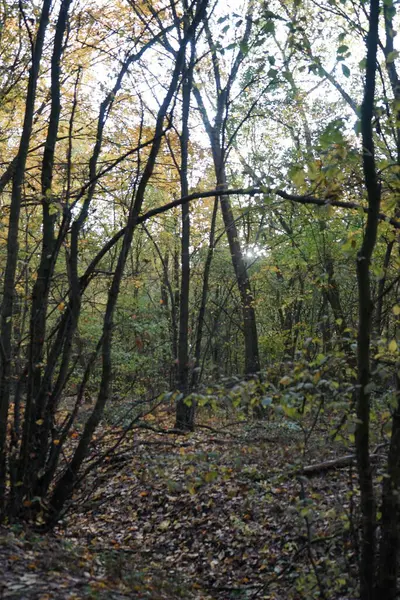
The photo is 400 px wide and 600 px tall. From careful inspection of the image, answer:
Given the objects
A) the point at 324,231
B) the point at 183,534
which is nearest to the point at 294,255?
the point at 324,231

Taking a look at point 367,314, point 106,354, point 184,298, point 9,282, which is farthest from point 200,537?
point 184,298

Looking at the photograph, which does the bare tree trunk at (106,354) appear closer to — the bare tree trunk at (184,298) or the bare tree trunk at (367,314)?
the bare tree trunk at (367,314)

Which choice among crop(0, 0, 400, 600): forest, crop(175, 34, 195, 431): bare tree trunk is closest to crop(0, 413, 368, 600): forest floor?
crop(0, 0, 400, 600): forest

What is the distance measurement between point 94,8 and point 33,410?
286 inches

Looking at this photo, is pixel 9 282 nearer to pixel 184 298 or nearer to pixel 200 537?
pixel 200 537

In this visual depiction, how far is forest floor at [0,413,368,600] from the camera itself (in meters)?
4.31

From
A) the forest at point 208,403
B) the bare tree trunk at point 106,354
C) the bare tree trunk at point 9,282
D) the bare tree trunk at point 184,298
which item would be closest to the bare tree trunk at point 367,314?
the forest at point 208,403

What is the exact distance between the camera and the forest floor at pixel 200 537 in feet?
14.1

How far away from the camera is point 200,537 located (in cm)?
699

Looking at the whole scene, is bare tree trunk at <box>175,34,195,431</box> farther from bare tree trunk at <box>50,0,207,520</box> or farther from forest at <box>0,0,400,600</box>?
bare tree trunk at <box>50,0,207,520</box>

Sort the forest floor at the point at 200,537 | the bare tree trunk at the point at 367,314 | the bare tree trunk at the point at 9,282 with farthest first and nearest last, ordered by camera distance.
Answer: the bare tree trunk at the point at 9,282, the forest floor at the point at 200,537, the bare tree trunk at the point at 367,314

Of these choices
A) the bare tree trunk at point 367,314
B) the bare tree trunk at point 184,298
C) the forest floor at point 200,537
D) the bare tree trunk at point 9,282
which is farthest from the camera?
the bare tree trunk at point 184,298

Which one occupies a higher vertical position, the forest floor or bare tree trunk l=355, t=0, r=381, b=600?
bare tree trunk l=355, t=0, r=381, b=600

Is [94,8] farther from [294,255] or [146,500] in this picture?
[146,500]
